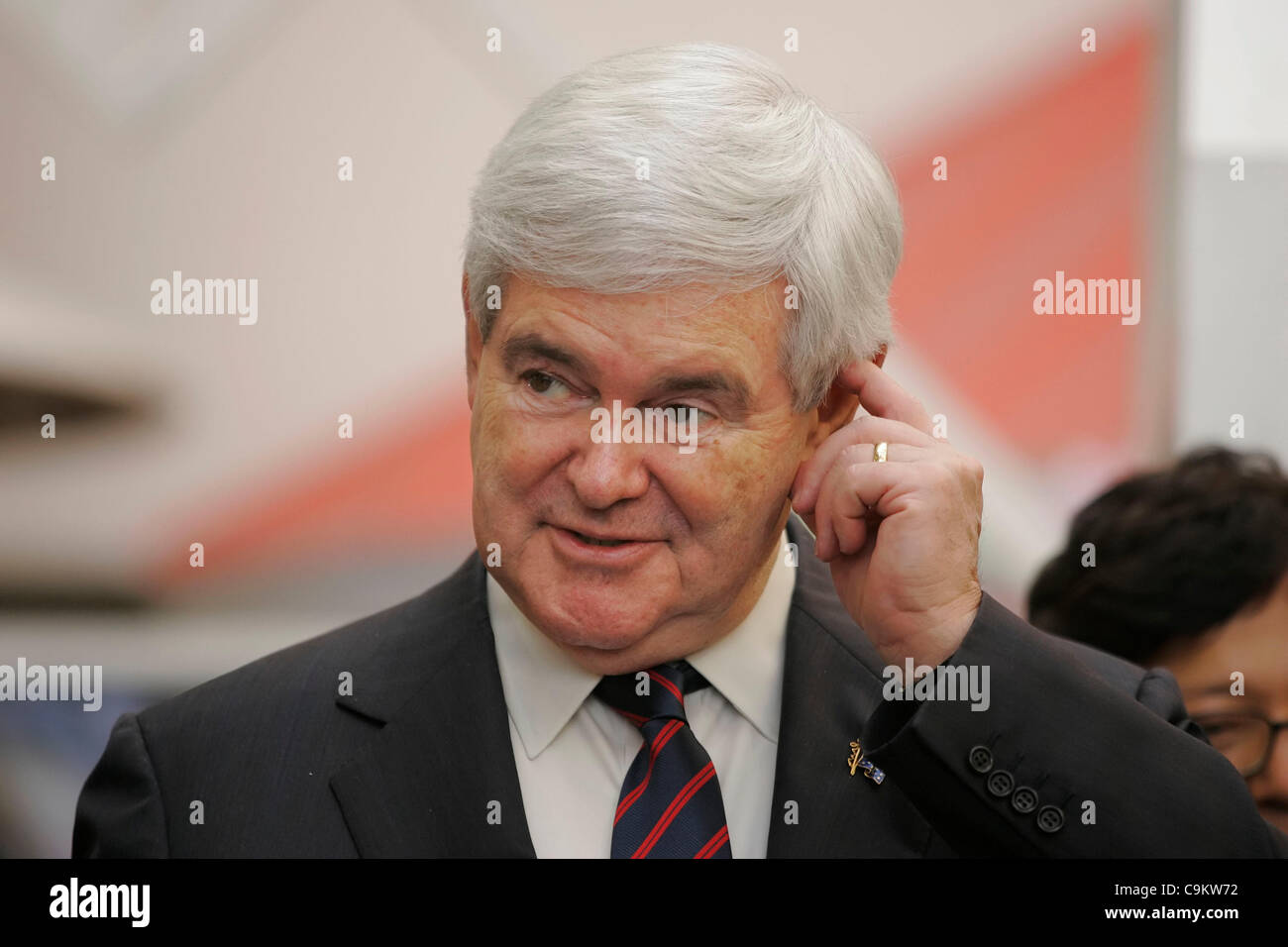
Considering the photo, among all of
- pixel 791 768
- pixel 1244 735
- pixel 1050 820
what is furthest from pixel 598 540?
pixel 1244 735

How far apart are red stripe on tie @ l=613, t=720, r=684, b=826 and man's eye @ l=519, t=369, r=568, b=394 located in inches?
20.5

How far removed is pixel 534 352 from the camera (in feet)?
6.02

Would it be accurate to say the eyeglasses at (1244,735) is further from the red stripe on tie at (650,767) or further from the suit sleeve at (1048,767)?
the red stripe on tie at (650,767)

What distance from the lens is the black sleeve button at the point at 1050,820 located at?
1.83 metres

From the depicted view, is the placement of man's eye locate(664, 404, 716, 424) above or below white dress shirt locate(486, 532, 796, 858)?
above

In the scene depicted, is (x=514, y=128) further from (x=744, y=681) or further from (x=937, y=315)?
(x=937, y=315)

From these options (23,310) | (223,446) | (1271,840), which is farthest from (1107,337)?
(23,310)

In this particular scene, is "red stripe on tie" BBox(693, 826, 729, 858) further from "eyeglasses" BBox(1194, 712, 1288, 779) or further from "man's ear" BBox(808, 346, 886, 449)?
"eyeglasses" BBox(1194, 712, 1288, 779)

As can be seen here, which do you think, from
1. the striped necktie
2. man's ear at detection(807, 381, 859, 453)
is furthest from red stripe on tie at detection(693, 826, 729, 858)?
man's ear at detection(807, 381, 859, 453)

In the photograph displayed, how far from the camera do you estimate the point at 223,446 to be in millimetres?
3514

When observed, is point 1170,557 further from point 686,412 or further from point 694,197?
point 694,197

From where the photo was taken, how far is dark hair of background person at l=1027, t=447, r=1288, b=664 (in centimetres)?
279

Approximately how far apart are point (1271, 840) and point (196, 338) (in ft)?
9.18

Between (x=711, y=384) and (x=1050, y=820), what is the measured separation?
30.3 inches
